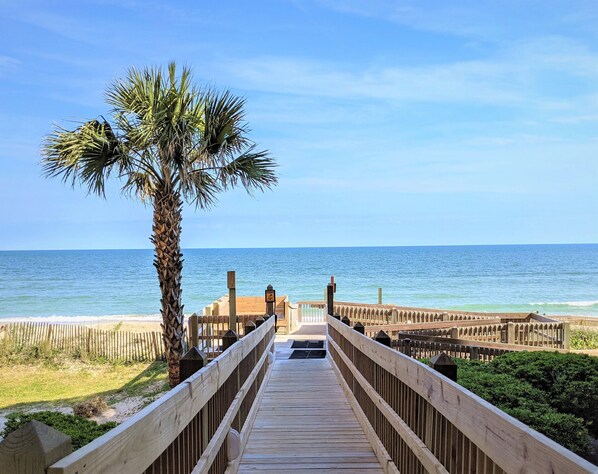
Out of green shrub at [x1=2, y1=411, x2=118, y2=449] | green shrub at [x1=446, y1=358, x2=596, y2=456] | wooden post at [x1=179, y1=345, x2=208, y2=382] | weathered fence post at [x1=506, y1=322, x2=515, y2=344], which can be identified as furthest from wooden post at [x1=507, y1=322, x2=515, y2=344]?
wooden post at [x1=179, y1=345, x2=208, y2=382]

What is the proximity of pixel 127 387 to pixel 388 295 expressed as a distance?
37262 mm

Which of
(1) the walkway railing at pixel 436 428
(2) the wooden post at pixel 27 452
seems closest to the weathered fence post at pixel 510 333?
(1) the walkway railing at pixel 436 428

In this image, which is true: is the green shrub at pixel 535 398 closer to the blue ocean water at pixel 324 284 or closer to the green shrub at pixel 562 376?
the green shrub at pixel 562 376

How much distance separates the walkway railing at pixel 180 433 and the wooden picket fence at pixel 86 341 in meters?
12.4

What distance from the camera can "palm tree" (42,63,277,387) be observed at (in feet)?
30.9

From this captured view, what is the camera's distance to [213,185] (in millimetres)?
11133

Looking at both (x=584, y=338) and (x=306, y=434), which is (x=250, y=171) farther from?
(x=584, y=338)

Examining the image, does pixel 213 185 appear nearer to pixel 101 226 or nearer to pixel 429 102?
pixel 429 102

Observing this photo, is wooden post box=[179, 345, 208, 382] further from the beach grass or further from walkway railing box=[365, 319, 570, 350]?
the beach grass

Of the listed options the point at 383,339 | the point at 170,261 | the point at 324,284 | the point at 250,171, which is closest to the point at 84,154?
the point at 170,261

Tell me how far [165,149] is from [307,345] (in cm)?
784

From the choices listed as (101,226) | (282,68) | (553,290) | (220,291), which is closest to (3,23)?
(282,68)

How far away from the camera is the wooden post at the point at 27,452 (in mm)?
1109

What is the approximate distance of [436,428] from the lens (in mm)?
2818
